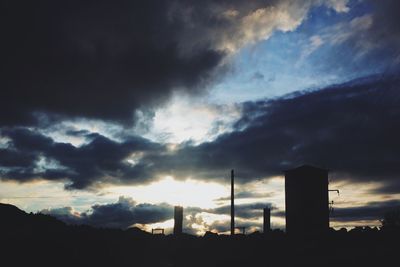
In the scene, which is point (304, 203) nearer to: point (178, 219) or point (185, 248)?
point (178, 219)

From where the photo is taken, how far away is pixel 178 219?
2895cm

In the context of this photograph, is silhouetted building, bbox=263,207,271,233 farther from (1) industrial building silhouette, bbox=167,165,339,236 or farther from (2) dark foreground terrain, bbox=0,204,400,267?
(2) dark foreground terrain, bbox=0,204,400,267

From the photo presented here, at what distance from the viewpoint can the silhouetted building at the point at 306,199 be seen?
100 feet

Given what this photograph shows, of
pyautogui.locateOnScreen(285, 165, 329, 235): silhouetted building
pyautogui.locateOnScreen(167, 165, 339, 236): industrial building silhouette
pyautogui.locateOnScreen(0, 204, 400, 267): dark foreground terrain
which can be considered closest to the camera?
pyautogui.locateOnScreen(0, 204, 400, 267): dark foreground terrain

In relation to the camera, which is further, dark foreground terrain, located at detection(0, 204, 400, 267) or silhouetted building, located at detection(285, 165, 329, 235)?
silhouetted building, located at detection(285, 165, 329, 235)

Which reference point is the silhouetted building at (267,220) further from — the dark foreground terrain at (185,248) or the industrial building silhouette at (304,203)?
the dark foreground terrain at (185,248)

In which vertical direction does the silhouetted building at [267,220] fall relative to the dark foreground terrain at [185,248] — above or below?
above

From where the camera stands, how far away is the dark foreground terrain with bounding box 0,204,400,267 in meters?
17.7

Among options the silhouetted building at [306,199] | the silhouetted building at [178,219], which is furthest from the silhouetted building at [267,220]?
the silhouetted building at [178,219]

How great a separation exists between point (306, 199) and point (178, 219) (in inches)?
373

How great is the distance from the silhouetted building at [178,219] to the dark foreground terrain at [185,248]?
323 cm

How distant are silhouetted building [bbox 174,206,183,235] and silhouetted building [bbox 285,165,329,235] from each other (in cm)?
764

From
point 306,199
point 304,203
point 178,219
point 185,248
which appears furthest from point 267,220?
point 185,248

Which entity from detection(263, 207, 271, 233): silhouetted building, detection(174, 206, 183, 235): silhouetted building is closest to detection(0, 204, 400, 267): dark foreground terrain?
detection(174, 206, 183, 235): silhouetted building
